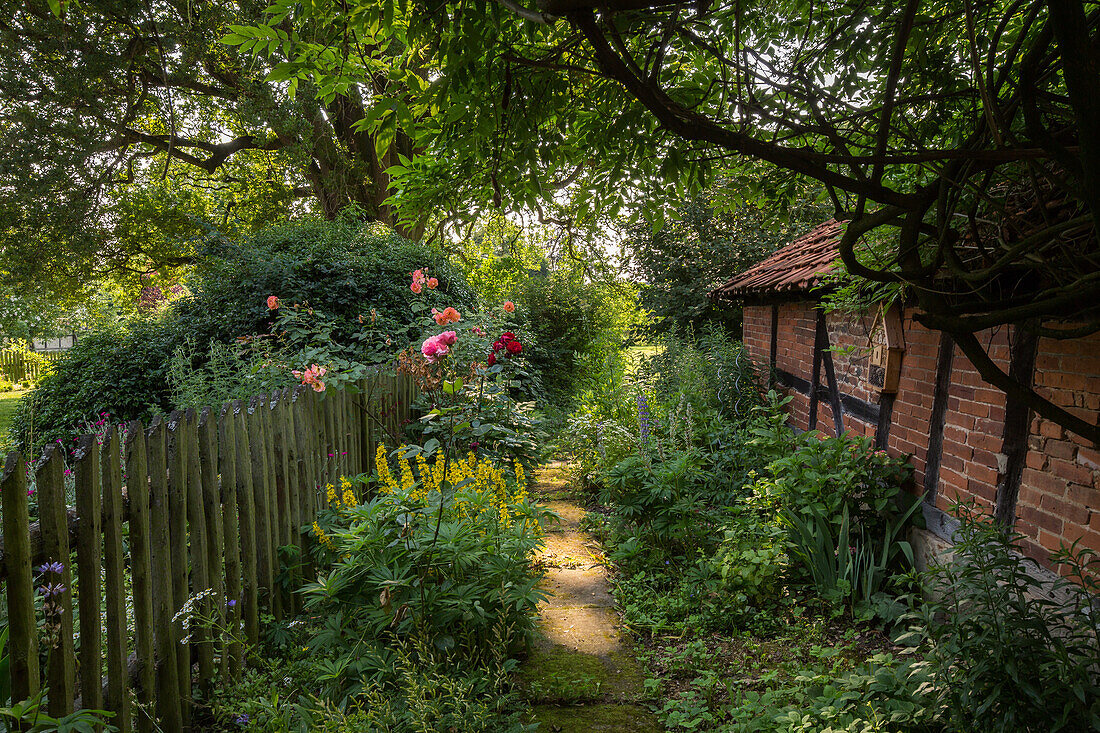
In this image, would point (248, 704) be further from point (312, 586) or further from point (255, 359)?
point (255, 359)

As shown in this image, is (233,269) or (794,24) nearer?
(794,24)

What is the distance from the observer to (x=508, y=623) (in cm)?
290

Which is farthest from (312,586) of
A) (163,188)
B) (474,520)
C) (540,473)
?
(163,188)

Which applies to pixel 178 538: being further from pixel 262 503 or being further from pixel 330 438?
pixel 330 438

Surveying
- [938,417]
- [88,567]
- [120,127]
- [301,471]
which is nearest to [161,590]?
[88,567]

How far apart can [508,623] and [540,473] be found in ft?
14.1

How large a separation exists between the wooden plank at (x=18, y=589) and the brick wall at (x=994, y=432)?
358 cm

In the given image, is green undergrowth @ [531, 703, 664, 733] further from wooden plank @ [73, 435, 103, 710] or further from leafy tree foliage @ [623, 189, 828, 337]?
leafy tree foliage @ [623, 189, 828, 337]

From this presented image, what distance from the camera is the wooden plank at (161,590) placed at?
229cm

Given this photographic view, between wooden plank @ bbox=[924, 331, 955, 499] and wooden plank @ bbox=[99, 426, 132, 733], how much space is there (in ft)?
13.4

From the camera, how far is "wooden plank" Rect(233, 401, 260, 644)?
2889mm

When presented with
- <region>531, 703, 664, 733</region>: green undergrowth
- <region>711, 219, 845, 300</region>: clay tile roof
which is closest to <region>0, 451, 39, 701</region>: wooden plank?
<region>531, 703, 664, 733</region>: green undergrowth

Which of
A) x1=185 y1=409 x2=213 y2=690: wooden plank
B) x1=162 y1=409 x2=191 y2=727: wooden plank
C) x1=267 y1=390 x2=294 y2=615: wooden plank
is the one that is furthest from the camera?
x1=267 y1=390 x2=294 y2=615: wooden plank

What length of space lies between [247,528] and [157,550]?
64 cm
